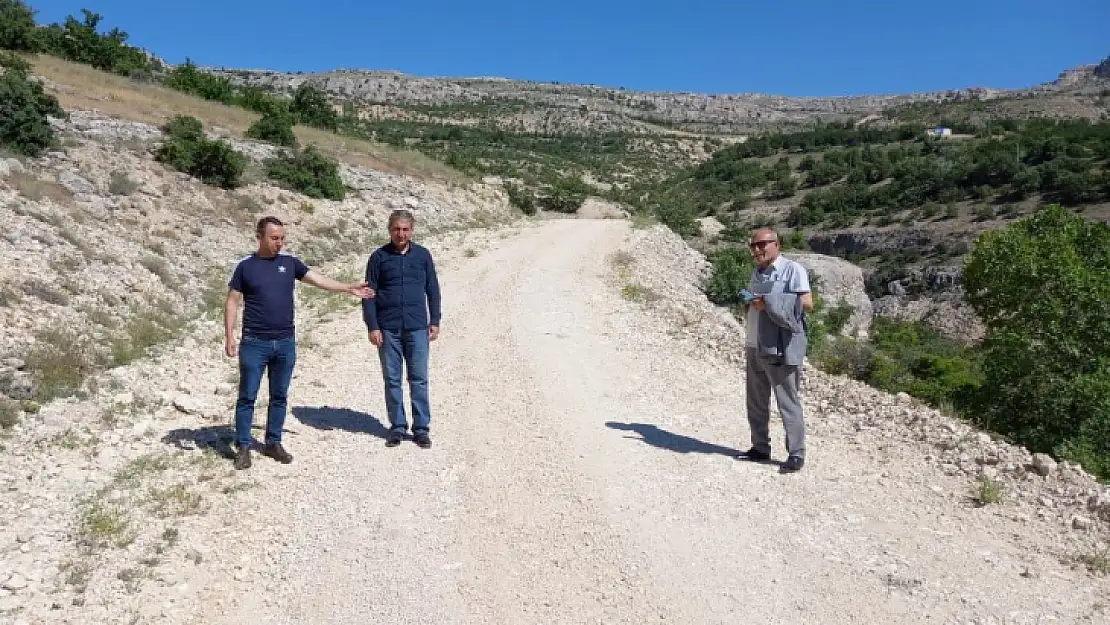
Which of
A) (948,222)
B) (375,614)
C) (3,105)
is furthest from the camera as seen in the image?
(948,222)

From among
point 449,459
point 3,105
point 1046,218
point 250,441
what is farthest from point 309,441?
point 1046,218

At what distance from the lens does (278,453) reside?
6184 millimetres

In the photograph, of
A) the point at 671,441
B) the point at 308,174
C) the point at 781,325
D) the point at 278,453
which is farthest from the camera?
the point at 308,174

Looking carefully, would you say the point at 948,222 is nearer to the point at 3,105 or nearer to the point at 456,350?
the point at 456,350

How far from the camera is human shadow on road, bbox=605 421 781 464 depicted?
6.62 m

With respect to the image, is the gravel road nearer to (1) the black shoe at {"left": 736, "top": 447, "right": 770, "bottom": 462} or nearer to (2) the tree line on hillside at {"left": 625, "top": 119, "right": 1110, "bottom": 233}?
(1) the black shoe at {"left": 736, "top": 447, "right": 770, "bottom": 462}

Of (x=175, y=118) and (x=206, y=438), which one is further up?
(x=175, y=118)

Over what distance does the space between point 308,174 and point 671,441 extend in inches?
717

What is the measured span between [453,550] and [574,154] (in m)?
72.8

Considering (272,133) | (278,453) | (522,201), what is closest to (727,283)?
(278,453)

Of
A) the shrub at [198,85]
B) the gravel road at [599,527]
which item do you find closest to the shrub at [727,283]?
the gravel road at [599,527]

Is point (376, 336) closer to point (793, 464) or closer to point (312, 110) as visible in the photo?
point (793, 464)

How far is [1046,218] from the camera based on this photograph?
70.5 feet

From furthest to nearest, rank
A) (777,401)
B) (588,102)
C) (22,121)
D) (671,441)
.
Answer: (588,102), (22,121), (671,441), (777,401)
